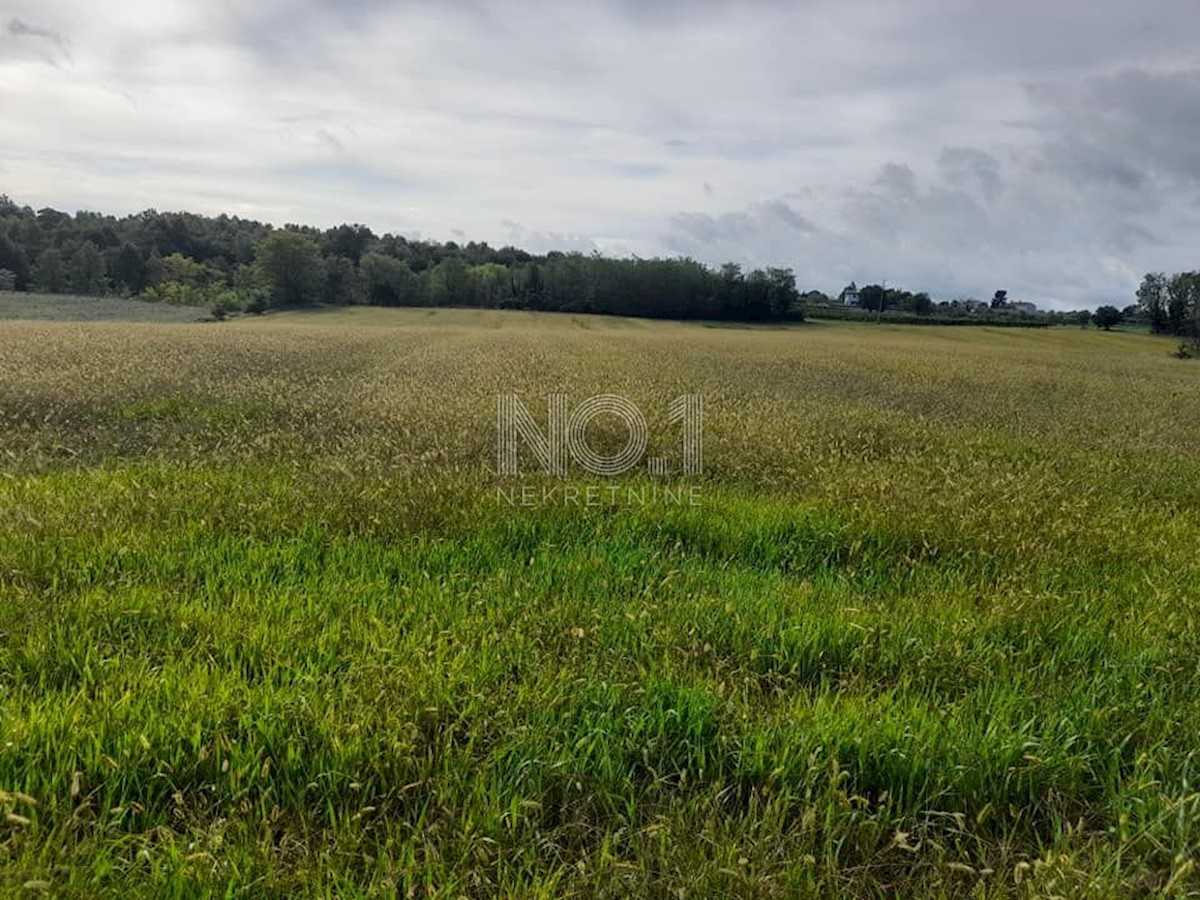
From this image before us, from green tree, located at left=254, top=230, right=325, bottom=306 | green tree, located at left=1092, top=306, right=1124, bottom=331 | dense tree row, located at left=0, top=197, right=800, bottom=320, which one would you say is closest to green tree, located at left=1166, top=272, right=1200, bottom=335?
green tree, located at left=1092, top=306, right=1124, bottom=331

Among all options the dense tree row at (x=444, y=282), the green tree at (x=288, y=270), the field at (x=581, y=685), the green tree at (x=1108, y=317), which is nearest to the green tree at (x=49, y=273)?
the dense tree row at (x=444, y=282)

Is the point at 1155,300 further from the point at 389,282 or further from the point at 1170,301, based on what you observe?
the point at 389,282

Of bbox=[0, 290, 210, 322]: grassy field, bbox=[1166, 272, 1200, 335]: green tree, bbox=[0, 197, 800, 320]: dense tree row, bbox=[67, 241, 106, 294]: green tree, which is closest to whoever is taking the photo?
bbox=[0, 290, 210, 322]: grassy field

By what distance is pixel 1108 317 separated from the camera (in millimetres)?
107062

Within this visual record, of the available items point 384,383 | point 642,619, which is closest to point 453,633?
point 642,619

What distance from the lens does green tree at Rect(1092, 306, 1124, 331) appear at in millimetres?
107062

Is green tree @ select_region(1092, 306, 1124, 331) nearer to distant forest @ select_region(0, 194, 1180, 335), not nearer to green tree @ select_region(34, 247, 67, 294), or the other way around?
distant forest @ select_region(0, 194, 1180, 335)

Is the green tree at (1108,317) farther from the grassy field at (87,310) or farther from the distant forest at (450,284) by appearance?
the grassy field at (87,310)

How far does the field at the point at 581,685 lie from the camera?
229 centimetres

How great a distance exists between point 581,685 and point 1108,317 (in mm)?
131006

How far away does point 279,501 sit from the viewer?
224 inches

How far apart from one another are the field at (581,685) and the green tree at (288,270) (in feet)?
313

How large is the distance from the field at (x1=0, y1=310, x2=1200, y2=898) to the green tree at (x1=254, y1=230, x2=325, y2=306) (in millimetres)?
95520

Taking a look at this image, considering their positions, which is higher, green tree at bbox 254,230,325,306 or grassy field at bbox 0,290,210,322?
green tree at bbox 254,230,325,306
